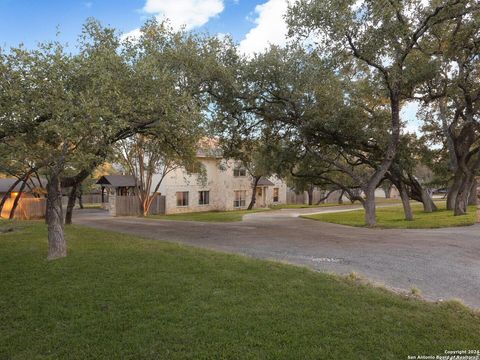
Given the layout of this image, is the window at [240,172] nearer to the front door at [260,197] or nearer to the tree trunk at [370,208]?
the front door at [260,197]

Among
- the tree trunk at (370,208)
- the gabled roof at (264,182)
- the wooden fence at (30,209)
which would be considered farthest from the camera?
the gabled roof at (264,182)

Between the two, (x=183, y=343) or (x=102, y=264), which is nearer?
(x=183, y=343)

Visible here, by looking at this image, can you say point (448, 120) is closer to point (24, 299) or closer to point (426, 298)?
point (426, 298)

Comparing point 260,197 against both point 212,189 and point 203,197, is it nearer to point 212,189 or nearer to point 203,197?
point 212,189

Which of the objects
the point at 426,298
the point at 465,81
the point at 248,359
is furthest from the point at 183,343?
the point at 465,81

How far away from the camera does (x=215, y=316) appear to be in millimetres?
5492

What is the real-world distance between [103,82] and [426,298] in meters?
8.34

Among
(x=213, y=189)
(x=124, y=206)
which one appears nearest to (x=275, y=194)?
(x=213, y=189)

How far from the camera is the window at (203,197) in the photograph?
39.3 m

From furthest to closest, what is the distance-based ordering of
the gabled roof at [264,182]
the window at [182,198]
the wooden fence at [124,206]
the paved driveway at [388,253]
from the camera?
the gabled roof at [264,182]
the window at [182,198]
the wooden fence at [124,206]
the paved driveway at [388,253]

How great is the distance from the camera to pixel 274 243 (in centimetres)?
1304

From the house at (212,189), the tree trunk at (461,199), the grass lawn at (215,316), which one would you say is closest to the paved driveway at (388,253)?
the grass lawn at (215,316)

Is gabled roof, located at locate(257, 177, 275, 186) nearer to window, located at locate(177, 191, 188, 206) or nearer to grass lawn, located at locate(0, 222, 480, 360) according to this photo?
window, located at locate(177, 191, 188, 206)

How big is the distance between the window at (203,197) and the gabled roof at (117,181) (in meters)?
6.72
